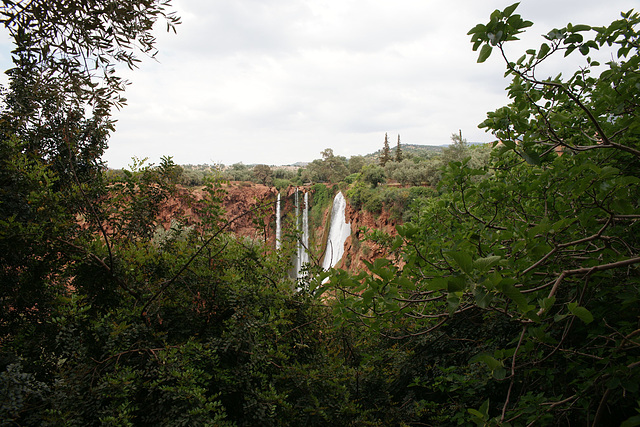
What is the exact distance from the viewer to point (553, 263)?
1.56 m

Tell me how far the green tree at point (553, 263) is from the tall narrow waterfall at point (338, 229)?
20.4 metres

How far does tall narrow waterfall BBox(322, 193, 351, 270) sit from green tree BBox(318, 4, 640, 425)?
20394mm

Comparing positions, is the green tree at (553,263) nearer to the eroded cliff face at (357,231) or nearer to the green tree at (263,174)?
the eroded cliff face at (357,231)

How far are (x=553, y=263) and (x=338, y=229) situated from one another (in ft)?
75.3

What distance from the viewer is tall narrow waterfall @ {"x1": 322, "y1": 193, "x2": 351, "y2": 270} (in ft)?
75.6

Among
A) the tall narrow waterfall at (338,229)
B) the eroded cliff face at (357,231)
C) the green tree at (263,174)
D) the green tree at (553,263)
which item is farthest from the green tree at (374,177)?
the green tree at (553,263)

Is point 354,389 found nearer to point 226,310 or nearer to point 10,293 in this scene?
point 226,310

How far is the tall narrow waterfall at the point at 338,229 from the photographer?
23047mm

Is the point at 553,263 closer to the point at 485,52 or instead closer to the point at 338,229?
the point at 485,52

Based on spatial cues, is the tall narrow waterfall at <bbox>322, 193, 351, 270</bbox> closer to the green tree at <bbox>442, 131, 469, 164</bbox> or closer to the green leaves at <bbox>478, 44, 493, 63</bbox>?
the green tree at <bbox>442, 131, 469, 164</bbox>

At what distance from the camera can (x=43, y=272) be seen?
198cm

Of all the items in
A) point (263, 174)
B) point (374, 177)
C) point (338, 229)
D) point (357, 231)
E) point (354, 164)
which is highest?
point (354, 164)

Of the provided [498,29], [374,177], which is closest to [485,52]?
[498,29]

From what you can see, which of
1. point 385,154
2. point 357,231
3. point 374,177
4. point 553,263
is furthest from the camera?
point 385,154
